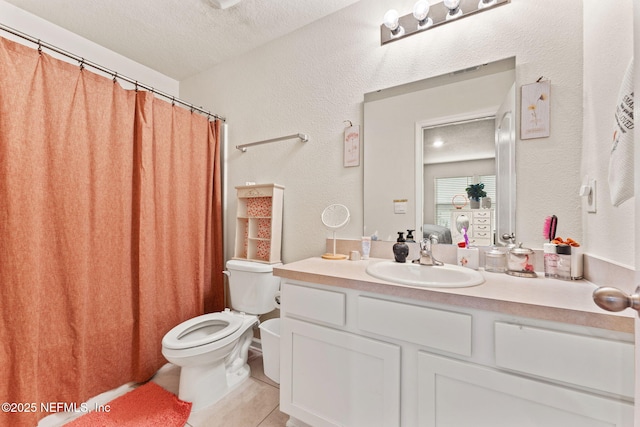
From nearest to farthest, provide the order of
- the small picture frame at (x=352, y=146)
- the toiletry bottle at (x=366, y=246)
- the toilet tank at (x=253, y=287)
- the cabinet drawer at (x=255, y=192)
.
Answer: the toiletry bottle at (x=366, y=246)
the small picture frame at (x=352, y=146)
the toilet tank at (x=253, y=287)
the cabinet drawer at (x=255, y=192)

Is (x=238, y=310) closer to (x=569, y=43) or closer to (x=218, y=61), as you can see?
(x=218, y=61)

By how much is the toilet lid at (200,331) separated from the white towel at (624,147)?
5.76ft

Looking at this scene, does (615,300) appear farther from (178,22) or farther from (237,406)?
(178,22)

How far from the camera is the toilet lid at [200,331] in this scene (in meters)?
1.37

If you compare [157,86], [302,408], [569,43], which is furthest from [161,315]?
[569,43]

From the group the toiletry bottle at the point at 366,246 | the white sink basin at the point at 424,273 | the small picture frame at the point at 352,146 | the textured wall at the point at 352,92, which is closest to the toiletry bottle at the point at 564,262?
the textured wall at the point at 352,92

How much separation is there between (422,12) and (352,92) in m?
0.53

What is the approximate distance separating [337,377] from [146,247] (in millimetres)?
1435

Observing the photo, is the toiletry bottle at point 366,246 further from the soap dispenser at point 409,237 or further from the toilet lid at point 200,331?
the toilet lid at point 200,331

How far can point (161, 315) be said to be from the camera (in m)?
1.77

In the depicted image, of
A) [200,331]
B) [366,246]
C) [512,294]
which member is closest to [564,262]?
[512,294]

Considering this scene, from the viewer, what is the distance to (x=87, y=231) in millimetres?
1450

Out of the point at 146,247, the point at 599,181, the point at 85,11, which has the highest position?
the point at 85,11

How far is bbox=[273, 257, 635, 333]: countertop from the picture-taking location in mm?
686
